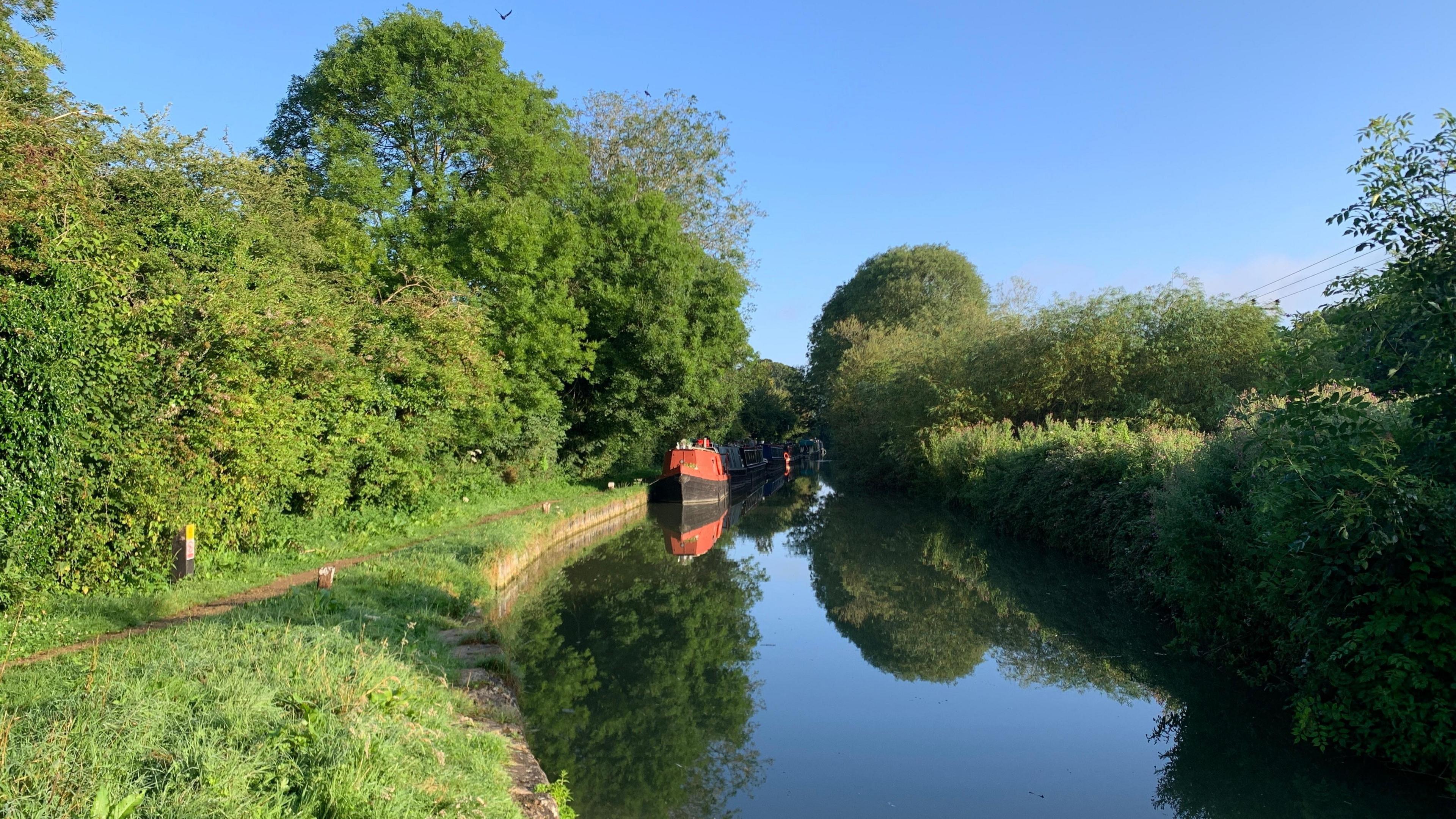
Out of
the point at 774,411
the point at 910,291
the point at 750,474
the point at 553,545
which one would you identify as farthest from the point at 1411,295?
the point at 774,411

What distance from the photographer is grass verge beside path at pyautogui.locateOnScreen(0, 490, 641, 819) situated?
9.82 feet

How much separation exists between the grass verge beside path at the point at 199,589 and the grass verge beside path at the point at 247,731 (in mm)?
710

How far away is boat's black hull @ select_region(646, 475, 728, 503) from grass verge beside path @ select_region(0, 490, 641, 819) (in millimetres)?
17611

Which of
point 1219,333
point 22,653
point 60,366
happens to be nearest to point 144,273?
point 60,366

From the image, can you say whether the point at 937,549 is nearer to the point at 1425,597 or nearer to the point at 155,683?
the point at 1425,597

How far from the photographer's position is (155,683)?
3986 mm

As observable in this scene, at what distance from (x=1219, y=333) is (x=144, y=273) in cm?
2043

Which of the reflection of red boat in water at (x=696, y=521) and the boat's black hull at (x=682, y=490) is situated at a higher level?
the boat's black hull at (x=682, y=490)

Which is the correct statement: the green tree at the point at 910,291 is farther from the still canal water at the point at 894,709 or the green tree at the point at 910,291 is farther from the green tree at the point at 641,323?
the still canal water at the point at 894,709

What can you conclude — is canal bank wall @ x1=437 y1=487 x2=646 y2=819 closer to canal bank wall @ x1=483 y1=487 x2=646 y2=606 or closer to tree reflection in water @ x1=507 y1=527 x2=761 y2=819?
canal bank wall @ x1=483 y1=487 x2=646 y2=606

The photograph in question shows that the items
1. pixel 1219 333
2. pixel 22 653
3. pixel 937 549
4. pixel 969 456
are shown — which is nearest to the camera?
pixel 22 653

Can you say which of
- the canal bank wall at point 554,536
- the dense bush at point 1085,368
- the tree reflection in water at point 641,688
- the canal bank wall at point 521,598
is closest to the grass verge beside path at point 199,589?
the canal bank wall at point 554,536

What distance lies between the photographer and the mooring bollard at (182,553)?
8188 mm

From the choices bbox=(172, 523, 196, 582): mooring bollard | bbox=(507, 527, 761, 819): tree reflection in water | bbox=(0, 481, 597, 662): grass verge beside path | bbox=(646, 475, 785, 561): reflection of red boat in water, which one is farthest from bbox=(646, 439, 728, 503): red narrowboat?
bbox=(172, 523, 196, 582): mooring bollard
